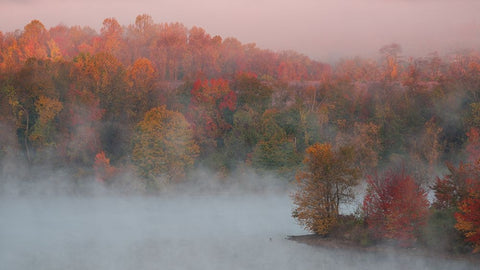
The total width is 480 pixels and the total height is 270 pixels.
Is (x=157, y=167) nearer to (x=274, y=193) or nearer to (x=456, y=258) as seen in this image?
(x=274, y=193)

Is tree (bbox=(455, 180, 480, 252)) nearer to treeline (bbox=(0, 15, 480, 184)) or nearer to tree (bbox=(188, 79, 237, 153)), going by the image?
treeline (bbox=(0, 15, 480, 184))

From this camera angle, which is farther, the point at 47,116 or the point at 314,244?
the point at 47,116

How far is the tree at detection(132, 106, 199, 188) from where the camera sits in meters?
64.6

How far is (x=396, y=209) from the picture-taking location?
36.4 metres

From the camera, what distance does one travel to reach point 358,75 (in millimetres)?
99375

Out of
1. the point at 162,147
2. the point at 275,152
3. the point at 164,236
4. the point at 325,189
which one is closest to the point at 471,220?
the point at 325,189

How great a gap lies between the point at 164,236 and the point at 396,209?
20.2m

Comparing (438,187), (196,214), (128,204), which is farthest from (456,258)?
(128,204)

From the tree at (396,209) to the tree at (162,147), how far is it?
31076 mm

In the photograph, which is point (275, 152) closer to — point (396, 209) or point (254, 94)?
point (254, 94)

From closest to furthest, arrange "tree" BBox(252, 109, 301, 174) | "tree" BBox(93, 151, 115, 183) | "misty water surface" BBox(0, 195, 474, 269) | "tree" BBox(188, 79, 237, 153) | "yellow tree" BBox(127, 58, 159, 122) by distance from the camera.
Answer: "misty water surface" BBox(0, 195, 474, 269) < "tree" BBox(252, 109, 301, 174) < "tree" BBox(93, 151, 115, 183) < "tree" BBox(188, 79, 237, 153) < "yellow tree" BBox(127, 58, 159, 122)

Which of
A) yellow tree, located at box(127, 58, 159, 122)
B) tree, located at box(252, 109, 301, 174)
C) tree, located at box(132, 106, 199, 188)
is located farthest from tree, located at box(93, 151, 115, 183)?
tree, located at box(252, 109, 301, 174)

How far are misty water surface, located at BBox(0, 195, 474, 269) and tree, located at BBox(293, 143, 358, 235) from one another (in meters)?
2.15

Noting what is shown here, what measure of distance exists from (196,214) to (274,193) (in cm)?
1101
